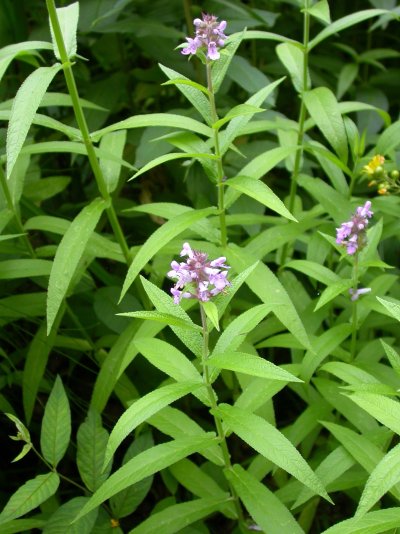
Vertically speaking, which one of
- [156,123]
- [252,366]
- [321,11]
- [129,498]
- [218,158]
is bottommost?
[129,498]

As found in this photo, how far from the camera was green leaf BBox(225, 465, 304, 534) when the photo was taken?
175 centimetres

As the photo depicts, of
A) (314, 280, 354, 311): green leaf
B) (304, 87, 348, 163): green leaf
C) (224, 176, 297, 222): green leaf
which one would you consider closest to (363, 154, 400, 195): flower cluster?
(304, 87, 348, 163): green leaf

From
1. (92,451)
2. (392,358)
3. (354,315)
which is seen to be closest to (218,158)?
(354,315)

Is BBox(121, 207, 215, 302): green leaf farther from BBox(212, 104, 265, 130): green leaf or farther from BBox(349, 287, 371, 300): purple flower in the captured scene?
BBox(349, 287, 371, 300): purple flower

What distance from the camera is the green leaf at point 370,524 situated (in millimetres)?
1543

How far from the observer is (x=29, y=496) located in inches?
73.7

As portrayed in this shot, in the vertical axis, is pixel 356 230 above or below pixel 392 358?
above

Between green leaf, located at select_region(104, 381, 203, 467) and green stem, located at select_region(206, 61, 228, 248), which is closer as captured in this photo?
green leaf, located at select_region(104, 381, 203, 467)

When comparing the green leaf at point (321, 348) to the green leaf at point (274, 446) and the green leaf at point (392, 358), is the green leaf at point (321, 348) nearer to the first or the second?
the green leaf at point (392, 358)

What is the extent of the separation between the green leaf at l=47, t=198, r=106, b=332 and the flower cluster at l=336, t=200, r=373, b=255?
2.47 feet

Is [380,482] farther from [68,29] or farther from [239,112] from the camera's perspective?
[68,29]

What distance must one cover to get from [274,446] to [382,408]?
0.88 ft

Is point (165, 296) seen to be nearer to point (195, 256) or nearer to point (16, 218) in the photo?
point (195, 256)

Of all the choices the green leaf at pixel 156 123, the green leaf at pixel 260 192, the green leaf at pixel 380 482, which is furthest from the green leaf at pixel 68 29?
the green leaf at pixel 380 482
